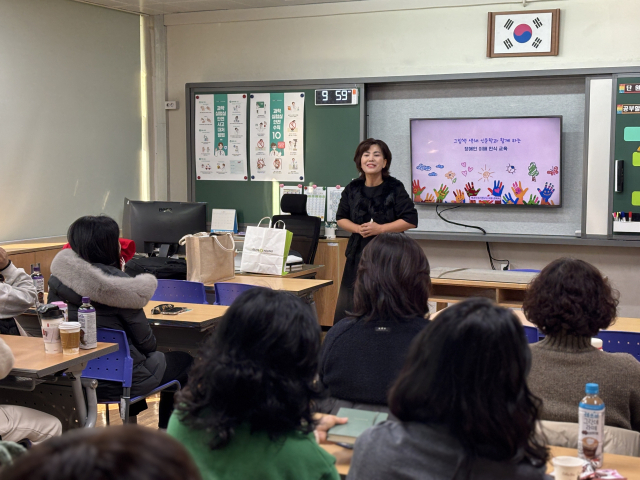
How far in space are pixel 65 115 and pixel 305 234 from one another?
2.32m

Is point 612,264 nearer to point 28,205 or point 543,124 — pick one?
point 543,124

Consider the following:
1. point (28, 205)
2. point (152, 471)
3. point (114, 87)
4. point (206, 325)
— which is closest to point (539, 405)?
point (152, 471)

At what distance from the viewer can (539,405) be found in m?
1.13

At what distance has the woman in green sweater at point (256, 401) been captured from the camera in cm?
122

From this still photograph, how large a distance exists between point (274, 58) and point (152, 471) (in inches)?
234

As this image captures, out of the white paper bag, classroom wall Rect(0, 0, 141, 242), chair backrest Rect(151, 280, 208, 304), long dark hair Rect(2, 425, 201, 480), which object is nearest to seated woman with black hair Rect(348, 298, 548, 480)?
long dark hair Rect(2, 425, 201, 480)

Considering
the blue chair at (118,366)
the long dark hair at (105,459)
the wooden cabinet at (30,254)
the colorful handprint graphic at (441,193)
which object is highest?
the colorful handprint graphic at (441,193)

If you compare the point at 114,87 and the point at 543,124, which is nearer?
the point at 543,124

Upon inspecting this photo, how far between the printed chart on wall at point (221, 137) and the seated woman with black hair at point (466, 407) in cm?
528

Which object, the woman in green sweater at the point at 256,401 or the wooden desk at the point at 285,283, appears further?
the wooden desk at the point at 285,283

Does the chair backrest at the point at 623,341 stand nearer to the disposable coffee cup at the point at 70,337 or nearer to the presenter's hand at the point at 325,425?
the presenter's hand at the point at 325,425

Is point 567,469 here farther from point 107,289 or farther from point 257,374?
point 107,289

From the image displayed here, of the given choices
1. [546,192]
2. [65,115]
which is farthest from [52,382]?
[546,192]

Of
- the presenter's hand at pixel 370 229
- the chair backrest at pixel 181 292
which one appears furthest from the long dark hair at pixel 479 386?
the presenter's hand at pixel 370 229
